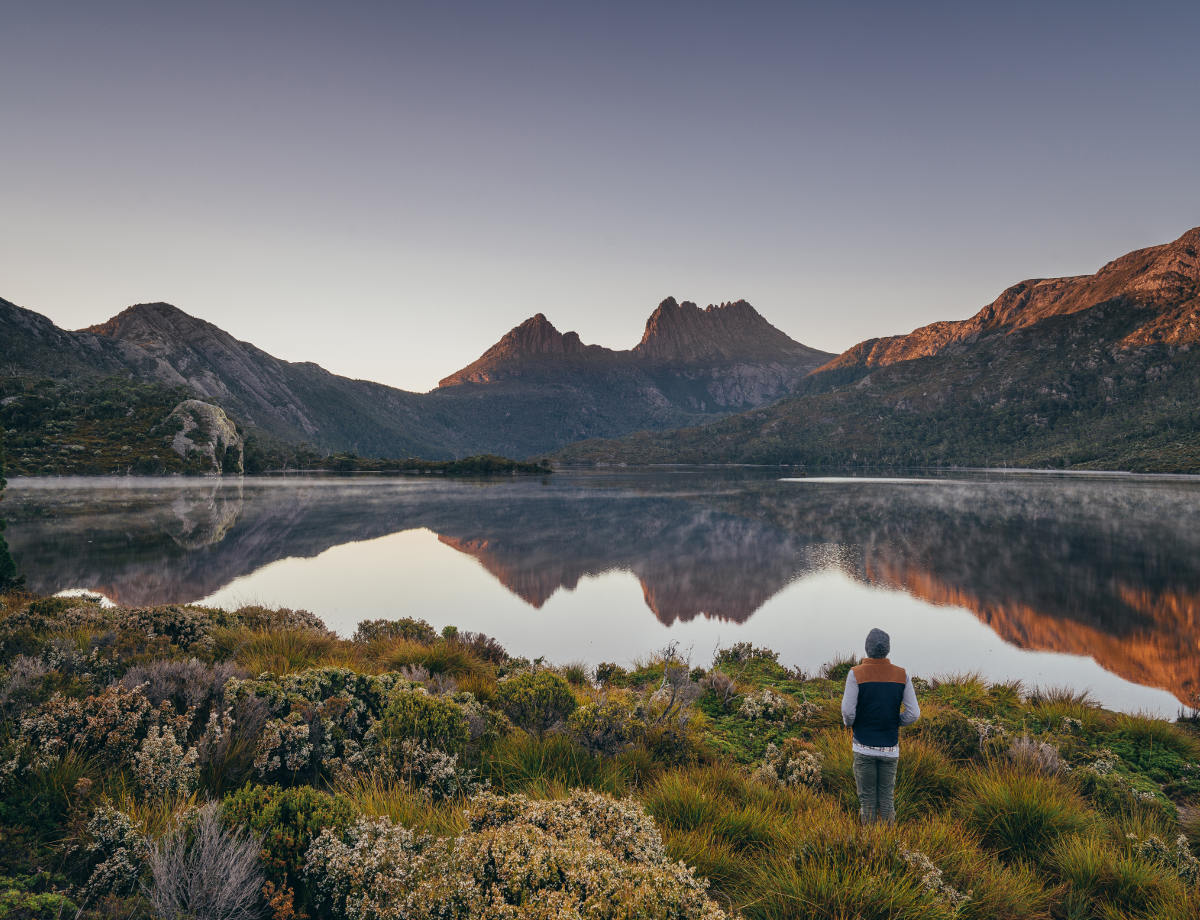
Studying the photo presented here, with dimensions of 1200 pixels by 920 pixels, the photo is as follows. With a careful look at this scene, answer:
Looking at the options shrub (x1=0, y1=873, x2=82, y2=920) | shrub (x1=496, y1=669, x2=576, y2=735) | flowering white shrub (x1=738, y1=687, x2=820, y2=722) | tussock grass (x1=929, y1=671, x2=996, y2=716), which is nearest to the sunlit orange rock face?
tussock grass (x1=929, y1=671, x2=996, y2=716)

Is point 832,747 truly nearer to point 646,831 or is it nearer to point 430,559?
point 646,831

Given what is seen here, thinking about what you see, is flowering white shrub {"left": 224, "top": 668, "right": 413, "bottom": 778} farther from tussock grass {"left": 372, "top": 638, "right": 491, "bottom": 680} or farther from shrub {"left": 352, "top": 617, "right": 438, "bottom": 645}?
shrub {"left": 352, "top": 617, "right": 438, "bottom": 645}

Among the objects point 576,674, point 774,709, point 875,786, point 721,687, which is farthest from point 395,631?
point 875,786

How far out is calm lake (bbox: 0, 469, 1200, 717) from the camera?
51.6ft

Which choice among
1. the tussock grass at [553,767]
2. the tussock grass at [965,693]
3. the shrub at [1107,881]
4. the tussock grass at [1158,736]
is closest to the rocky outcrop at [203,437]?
the tussock grass at [553,767]

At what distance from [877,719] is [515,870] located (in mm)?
4131

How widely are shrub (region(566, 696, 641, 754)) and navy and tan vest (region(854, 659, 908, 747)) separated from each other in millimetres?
2784

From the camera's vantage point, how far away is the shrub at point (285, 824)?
13.2ft

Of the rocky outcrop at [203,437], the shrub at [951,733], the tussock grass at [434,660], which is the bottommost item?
the shrub at [951,733]

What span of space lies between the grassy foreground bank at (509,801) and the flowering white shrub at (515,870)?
2 cm

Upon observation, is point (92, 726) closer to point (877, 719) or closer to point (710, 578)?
point (877, 719)

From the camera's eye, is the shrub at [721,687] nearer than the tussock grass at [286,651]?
No

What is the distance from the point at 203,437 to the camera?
100375 millimetres

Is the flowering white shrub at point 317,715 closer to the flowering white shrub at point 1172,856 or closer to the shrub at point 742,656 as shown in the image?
the flowering white shrub at point 1172,856
